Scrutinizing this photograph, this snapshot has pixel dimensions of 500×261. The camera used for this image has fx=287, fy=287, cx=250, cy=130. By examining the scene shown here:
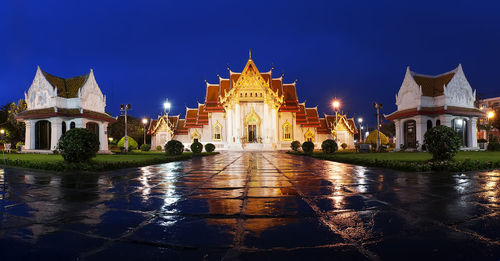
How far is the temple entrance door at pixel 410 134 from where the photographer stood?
34438mm

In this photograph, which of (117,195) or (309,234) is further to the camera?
Answer: (117,195)

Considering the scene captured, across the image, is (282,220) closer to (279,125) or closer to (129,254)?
(129,254)

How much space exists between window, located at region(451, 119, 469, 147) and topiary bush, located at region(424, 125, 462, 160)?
84.3 feet

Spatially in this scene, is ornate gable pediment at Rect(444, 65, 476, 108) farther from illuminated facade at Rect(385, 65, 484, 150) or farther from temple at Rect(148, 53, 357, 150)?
temple at Rect(148, 53, 357, 150)

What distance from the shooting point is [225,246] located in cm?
308

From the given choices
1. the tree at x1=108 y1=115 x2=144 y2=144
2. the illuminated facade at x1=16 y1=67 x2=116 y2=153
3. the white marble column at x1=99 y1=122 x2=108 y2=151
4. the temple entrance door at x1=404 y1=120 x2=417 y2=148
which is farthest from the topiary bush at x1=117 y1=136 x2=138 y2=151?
the temple entrance door at x1=404 y1=120 x2=417 y2=148

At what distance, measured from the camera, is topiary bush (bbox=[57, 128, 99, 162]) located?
12.8 m

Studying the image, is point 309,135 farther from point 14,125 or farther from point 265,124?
point 14,125

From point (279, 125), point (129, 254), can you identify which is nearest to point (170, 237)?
point (129, 254)

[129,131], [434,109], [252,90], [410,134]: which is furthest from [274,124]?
[129,131]

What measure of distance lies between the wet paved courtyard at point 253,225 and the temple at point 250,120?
37676 mm

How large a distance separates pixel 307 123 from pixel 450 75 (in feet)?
70.6

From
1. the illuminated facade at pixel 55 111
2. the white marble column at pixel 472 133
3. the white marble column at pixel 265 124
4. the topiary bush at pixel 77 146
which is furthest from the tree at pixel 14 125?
the white marble column at pixel 472 133

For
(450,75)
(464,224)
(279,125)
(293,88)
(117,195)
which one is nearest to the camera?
(464,224)
